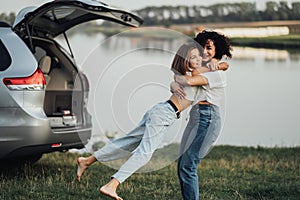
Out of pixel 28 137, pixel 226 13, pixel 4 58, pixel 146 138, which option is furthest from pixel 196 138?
pixel 226 13

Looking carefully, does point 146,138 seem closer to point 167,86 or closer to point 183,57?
point 167,86

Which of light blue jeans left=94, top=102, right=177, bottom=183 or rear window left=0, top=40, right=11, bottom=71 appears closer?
light blue jeans left=94, top=102, right=177, bottom=183

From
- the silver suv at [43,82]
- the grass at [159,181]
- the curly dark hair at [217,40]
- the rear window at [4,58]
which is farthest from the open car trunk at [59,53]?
the curly dark hair at [217,40]

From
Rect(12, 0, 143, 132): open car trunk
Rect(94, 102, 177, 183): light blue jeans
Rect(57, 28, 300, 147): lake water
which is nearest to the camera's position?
Rect(94, 102, 177, 183): light blue jeans

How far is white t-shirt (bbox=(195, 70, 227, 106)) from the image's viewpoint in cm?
487

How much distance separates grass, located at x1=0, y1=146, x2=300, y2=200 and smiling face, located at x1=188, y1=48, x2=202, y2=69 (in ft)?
5.15

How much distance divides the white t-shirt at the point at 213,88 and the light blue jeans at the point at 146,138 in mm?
254

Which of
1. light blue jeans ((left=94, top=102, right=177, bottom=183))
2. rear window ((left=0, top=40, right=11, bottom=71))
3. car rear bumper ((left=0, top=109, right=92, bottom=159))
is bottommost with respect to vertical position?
car rear bumper ((left=0, top=109, right=92, bottom=159))

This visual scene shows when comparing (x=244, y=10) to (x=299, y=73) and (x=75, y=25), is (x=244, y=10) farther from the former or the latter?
(x=75, y=25)

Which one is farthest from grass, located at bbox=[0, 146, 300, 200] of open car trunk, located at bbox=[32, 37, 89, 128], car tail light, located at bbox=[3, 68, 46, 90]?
car tail light, located at bbox=[3, 68, 46, 90]

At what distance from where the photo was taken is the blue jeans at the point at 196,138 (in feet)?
16.1

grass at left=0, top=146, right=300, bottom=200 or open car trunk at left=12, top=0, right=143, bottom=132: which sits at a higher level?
open car trunk at left=12, top=0, right=143, bottom=132

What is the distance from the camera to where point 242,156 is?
918 centimetres

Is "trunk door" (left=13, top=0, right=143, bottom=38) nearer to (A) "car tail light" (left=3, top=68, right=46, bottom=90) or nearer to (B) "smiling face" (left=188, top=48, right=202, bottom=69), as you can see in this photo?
(A) "car tail light" (left=3, top=68, right=46, bottom=90)
